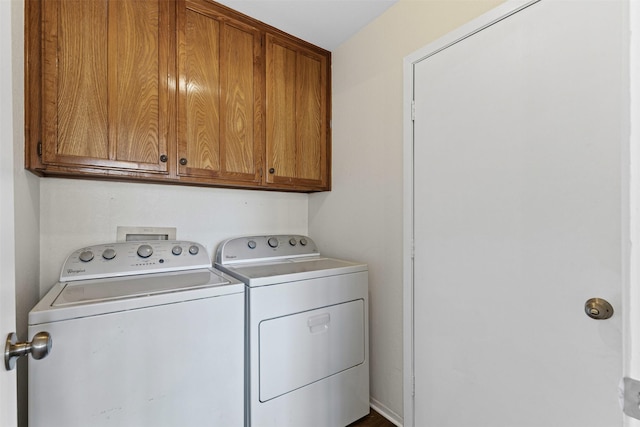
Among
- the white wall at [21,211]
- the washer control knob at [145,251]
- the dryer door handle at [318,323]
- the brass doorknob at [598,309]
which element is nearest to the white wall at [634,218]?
the brass doorknob at [598,309]

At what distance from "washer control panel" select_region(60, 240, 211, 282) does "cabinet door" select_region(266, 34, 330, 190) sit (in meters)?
0.67

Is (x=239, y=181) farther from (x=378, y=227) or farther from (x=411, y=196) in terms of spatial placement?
(x=411, y=196)

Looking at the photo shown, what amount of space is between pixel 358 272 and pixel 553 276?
36.3 inches

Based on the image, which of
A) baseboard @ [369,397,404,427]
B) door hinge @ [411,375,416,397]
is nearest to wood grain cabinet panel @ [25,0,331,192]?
door hinge @ [411,375,416,397]

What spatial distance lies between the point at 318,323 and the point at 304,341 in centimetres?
12

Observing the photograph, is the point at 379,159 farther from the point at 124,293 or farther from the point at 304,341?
the point at 124,293

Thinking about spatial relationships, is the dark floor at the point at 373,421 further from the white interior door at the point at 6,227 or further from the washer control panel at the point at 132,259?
the white interior door at the point at 6,227

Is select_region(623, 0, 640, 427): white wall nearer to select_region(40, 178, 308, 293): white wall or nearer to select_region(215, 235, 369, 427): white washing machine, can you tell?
select_region(215, 235, 369, 427): white washing machine

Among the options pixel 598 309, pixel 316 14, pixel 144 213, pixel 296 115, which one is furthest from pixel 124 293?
pixel 316 14

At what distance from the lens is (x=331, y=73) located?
2.16 m

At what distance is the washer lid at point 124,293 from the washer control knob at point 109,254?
4.7 inches

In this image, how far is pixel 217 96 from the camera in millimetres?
1665

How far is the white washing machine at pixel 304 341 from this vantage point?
133cm

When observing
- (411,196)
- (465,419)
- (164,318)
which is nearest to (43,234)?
(164,318)
